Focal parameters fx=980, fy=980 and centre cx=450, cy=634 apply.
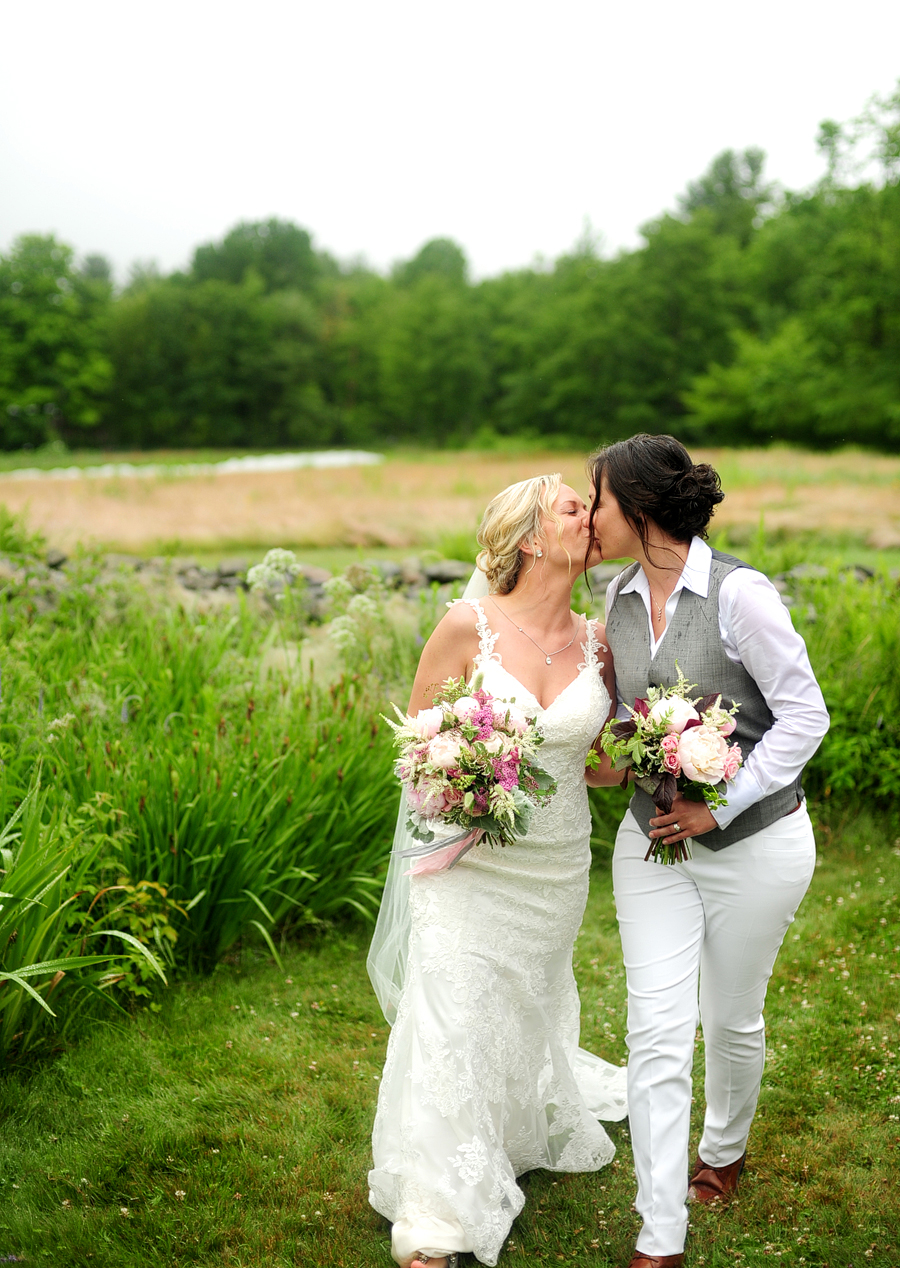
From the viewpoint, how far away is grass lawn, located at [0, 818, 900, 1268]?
316 cm

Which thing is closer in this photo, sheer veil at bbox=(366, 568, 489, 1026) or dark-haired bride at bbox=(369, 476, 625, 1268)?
dark-haired bride at bbox=(369, 476, 625, 1268)

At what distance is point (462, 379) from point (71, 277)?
21012mm

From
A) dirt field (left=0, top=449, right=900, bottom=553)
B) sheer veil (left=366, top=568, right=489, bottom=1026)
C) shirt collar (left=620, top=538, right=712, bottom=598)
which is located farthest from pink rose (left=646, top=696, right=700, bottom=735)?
dirt field (left=0, top=449, right=900, bottom=553)

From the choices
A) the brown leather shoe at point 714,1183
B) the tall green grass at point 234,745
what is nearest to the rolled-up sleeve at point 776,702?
the brown leather shoe at point 714,1183

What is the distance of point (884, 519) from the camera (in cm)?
1872

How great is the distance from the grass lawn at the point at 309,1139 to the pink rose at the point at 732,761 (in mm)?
1648

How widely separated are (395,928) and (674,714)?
154cm

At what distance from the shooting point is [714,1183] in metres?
3.40

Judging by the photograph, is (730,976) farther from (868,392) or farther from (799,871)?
(868,392)

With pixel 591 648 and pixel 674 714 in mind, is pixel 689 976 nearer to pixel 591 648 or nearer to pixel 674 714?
pixel 674 714

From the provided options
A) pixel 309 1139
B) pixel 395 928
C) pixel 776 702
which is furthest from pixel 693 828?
pixel 309 1139

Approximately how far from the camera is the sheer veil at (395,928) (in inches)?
144

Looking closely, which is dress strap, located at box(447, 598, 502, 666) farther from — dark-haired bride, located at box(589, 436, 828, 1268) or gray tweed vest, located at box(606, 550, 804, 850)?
gray tweed vest, located at box(606, 550, 804, 850)

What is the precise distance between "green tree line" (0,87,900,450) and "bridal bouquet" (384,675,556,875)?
108 feet
